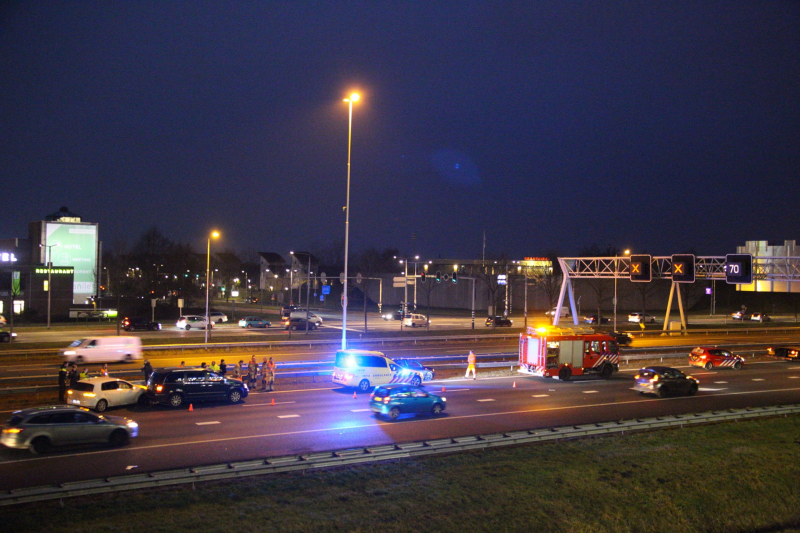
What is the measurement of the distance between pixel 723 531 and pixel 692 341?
46.2m

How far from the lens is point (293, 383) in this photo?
2902cm

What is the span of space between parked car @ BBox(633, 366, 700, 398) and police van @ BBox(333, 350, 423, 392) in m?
11.1

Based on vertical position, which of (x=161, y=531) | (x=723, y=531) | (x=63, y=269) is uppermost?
(x=63, y=269)

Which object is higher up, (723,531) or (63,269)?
(63,269)

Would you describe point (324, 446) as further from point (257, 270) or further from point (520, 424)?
point (257, 270)

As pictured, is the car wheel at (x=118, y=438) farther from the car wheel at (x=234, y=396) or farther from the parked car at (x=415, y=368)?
the parked car at (x=415, y=368)

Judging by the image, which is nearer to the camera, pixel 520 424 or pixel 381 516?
pixel 381 516

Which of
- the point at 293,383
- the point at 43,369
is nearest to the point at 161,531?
the point at 293,383

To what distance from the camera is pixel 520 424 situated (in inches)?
766

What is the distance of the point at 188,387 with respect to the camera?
22422mm

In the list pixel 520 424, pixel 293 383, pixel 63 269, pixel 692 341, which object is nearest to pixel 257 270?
pixel 63 269

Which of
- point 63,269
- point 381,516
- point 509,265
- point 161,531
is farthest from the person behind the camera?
point 509,265

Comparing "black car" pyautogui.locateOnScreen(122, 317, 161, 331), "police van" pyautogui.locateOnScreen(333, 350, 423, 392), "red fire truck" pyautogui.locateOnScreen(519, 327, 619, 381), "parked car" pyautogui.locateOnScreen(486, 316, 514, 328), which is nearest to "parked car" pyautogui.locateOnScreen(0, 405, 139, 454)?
"police van" pyautogui.locateOnScreen(333, 350, 423, 392)

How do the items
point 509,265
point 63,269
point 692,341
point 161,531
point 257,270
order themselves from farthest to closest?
point 257,270 < point 509,265 < point 63,269 < point 692,341 < point 161,531
